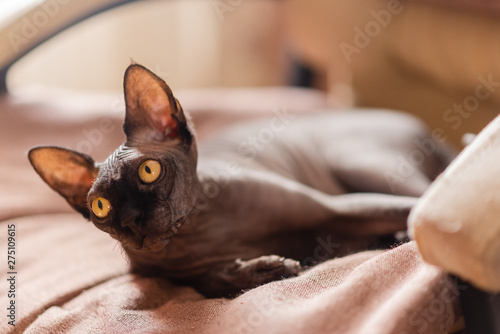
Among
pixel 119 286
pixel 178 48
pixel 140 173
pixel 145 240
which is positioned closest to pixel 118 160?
pixel 140 173

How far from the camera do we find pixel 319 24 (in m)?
2.06

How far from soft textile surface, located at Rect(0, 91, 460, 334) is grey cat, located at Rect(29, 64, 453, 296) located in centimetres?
8

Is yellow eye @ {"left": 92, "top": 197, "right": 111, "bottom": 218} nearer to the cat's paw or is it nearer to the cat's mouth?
the cat's mouth

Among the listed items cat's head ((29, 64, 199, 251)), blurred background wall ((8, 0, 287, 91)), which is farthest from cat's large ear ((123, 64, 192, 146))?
blurred background wall ((8, 0, 287, 91))

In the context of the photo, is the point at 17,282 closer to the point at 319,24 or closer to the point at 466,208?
the point at 466,208

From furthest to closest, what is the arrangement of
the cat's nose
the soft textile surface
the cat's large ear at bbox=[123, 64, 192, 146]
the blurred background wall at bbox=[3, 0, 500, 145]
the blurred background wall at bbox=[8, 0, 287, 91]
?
the blurred background wall at bbox=[8, 0, 287, 91], the blurred background wall at bbox=[3, 0, 500, 145], the cat's large ear at bbox=[123, 64, 192, 146], the cat's nose, the soft textile surface

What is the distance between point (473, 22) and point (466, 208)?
114 cm

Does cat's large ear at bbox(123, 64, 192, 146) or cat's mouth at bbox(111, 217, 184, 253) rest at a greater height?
cat's large ear at bbox(123, 64, 192, 146)

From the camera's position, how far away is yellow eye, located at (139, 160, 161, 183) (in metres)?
1.02

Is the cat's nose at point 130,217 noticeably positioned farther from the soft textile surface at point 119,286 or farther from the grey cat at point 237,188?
the soft textile surface at point 119,286

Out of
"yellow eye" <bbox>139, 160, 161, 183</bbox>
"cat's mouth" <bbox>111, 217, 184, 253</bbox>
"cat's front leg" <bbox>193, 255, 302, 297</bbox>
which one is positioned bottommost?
"cat's front leg" <bbox>193, 255, 302, 297</bbox>

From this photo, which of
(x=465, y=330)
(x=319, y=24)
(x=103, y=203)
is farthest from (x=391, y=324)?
(x=319, y=24)

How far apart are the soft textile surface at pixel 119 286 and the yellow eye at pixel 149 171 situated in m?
0.25

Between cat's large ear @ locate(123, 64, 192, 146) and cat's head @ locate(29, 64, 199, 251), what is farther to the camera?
cat's large ear @ locate(123, 64, 192, 146)
